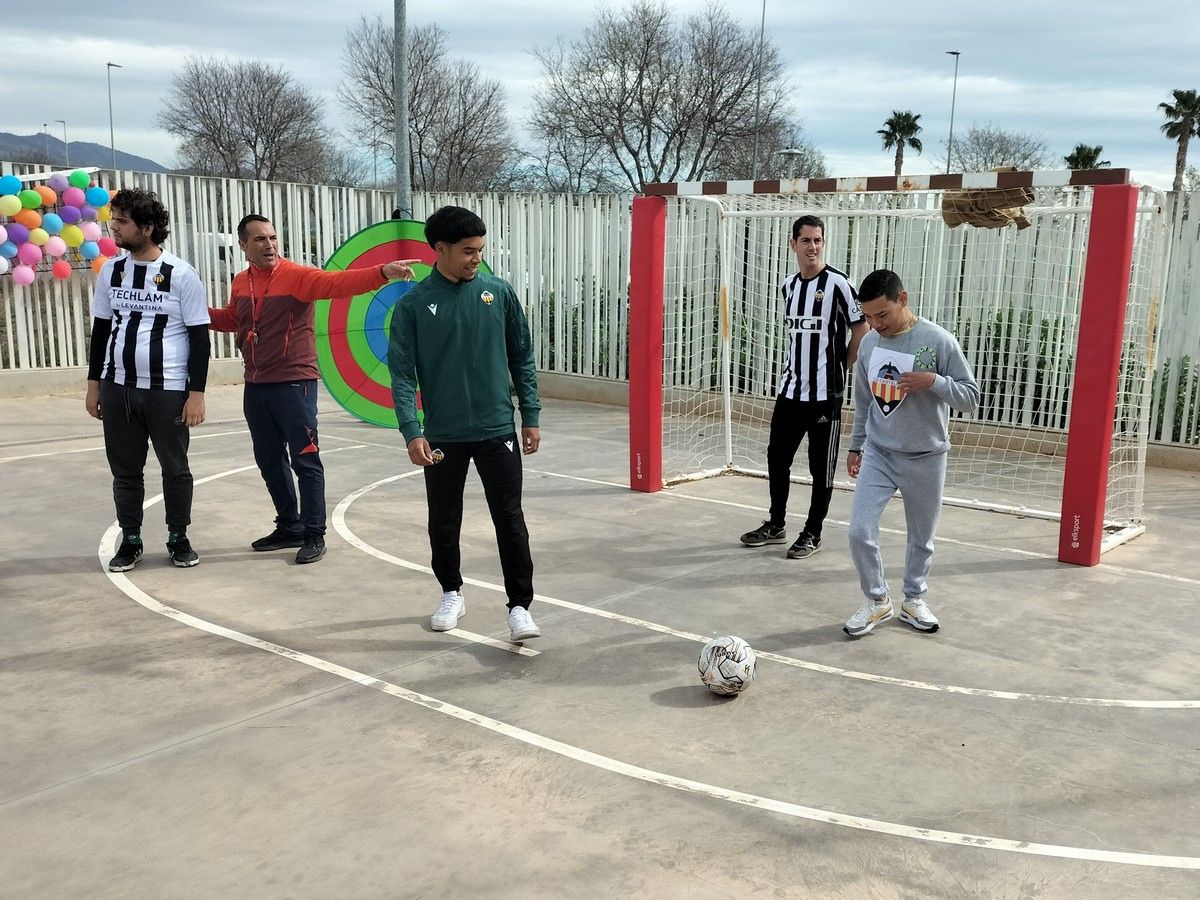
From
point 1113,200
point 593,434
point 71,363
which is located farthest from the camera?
point 71,363

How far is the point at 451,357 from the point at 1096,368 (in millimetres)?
4055

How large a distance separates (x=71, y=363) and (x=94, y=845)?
11973 millimetres

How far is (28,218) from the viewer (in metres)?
12.4

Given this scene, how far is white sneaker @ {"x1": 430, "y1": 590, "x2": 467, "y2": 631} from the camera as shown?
199 inches

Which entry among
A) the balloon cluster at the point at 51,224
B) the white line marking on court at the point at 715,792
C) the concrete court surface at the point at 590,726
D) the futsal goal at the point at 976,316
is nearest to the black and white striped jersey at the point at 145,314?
the concrete court surface at the point at 590,726

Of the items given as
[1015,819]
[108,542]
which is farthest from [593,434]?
[1015,819]

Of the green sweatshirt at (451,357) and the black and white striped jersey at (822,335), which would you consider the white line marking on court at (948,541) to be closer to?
the black and white striped jersey at (822,335)

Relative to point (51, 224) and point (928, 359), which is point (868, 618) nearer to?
point (928, 359)

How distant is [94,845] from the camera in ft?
10.2

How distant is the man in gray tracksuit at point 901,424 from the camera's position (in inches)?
189

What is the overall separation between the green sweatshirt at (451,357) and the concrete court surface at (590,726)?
3.58 ft

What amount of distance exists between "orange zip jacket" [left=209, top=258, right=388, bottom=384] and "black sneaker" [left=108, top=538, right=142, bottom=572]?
1.19 metres

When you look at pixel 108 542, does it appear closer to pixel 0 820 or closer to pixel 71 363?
pixel 0 820

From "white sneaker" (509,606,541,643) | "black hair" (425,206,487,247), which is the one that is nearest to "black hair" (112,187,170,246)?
"black hair" (425,206,487,247)
